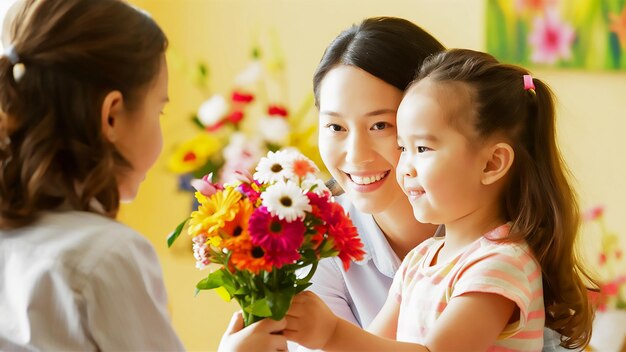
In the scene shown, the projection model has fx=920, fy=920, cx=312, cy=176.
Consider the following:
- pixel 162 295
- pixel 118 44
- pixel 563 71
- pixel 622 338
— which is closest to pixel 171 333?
pixel 162 295

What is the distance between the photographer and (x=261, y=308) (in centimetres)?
149

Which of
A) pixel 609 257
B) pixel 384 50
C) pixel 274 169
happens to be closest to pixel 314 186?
pixel 274 169

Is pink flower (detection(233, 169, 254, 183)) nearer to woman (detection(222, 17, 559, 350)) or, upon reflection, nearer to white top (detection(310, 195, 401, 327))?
woman (detection(222, 17, 559, 350))

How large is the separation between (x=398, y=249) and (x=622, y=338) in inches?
53.8

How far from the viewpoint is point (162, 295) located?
1.44 metres

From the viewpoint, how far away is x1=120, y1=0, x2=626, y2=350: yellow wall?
3656 mm

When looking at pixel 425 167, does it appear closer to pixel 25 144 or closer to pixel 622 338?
pixel 25 144

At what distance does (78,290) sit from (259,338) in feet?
1.06

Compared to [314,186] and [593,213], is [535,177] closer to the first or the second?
[314,186]

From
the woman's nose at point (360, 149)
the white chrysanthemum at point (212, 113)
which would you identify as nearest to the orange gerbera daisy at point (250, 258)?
the woman's nose at point (360, 149)

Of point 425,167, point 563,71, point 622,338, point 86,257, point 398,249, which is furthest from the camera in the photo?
point 563,71

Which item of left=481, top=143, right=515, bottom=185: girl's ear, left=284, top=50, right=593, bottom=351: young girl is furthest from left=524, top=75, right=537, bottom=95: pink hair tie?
left=481, top=143, right=515, bottom=185: girl's ear

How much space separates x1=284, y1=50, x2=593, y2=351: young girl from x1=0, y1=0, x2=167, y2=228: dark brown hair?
437 mm

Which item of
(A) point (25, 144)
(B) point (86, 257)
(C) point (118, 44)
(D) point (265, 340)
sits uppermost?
(C) point (118, 44)
